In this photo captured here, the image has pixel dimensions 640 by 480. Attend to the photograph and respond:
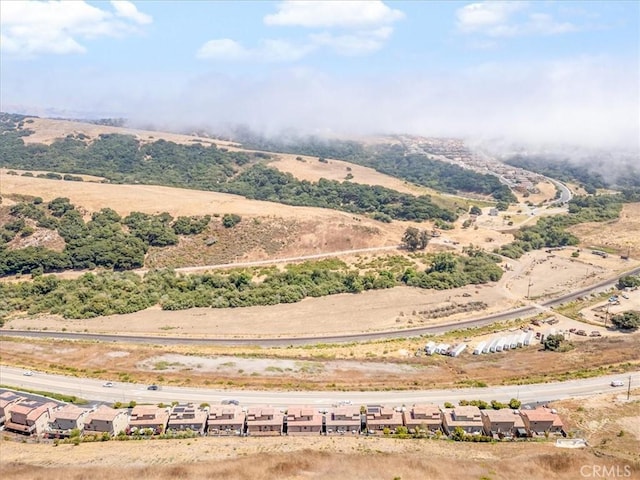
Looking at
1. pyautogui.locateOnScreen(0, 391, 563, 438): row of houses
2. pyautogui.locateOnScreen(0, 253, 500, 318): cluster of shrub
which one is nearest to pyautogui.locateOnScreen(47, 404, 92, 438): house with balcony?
pyautogui.locateOnScreen(0, 391, 563, 438): row of houses

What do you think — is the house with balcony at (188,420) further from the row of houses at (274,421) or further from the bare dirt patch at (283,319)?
the bare dirt patch at (283,319)

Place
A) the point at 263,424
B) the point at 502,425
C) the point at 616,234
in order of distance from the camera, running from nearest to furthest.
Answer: the point at 502,425 < the point at 263,424 < the point at 616,234

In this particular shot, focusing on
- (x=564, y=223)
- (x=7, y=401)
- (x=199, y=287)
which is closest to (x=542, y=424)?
(x=7, y=401)

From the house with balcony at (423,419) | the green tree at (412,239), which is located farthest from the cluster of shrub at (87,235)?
the house with balcony at (423,419)

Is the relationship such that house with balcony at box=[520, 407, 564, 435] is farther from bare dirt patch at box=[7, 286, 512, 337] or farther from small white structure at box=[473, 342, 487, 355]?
bare dirt patch at box=[7, 286, 512, 337]

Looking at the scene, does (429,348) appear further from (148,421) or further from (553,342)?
(148,421)

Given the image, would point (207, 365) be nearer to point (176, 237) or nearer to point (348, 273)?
point (348, 273)
